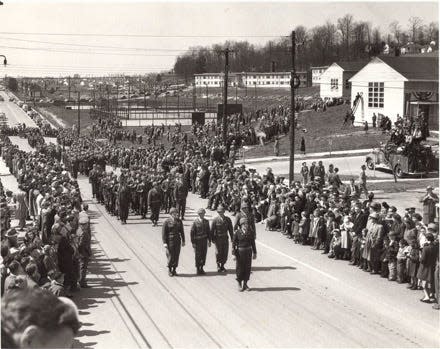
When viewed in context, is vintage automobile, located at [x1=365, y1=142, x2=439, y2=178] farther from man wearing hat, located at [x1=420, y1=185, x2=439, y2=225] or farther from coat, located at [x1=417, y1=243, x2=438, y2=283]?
coat, located at [x1=417, y1=243, x2=438, y2=283]

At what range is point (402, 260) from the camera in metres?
13.8

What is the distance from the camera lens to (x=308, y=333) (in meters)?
10.4

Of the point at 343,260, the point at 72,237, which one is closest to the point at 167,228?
the point at 72,237

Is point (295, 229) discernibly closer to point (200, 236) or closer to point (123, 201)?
point (200, 236)

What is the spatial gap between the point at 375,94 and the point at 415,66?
3420mm

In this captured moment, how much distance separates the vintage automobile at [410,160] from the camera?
1210 inches

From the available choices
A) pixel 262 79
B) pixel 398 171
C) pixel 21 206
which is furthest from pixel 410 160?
pixel 262 79

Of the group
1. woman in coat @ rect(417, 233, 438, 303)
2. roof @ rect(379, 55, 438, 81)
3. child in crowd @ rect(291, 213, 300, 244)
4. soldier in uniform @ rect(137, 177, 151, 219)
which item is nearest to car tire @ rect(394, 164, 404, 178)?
soldier in uniform @ rect(137, 177, 151, 219)

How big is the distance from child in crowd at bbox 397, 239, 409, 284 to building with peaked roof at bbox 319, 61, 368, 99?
61.3m

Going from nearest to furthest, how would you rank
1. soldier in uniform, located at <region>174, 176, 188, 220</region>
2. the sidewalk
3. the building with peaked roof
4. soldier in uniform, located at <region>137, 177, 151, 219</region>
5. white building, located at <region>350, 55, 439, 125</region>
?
1. soldier in uniform, located at <region>174, 176, 188, 220</region>
2. soldier in uniform, located at <region>137, 177, 151, 219</region>
3. the sidewalk
4. white building, located at <region>350, 55, 439, 125</region>
5. the building with peaked roof

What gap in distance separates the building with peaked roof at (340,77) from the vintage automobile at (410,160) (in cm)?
4255

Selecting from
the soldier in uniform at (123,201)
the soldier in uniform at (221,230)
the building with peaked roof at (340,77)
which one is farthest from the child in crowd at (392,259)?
the building with peaked roof at (340,77)

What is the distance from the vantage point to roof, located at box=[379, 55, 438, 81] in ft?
161

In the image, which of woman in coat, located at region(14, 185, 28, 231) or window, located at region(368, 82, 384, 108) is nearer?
woman in coat, located at region(14, 185, 28, 231)
